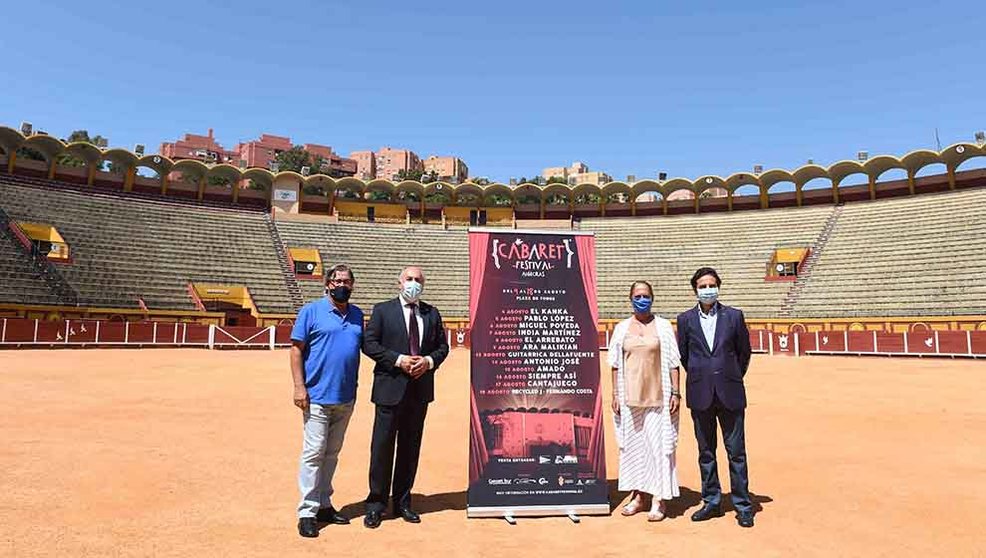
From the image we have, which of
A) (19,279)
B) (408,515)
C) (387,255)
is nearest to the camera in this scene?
(408,515)

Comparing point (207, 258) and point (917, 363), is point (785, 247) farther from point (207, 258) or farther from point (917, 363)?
point (207, 258)

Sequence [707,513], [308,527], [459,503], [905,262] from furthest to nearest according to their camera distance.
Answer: [905,262] → [459,503] → [707,513] → [308,527]

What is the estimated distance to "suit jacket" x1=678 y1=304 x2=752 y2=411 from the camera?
439 centimetres

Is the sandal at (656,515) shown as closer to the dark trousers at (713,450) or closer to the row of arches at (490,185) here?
the dark trousers at (713,450)

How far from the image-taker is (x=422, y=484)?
17.1 feet

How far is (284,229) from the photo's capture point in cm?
3553

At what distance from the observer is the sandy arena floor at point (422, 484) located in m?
3.72

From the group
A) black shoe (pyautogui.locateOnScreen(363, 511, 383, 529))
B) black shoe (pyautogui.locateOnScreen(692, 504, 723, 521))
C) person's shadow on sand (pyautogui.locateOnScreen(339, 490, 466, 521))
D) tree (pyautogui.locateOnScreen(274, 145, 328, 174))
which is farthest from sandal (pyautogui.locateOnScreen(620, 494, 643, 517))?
tree (pyautogui.locateOnScreen(274, 145, 328, 174))

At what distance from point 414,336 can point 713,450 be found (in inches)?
97.7

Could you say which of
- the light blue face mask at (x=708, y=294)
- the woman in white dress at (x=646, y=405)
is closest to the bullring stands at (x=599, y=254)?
the light blue face mask at (x=708, y=294)

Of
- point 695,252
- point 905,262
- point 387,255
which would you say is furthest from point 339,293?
point 695,252

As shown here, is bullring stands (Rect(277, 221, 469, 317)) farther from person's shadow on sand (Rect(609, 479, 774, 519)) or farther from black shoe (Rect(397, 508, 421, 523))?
black shoe (Rect(397, 508, 421, 523))

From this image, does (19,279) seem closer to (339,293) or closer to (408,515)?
(339,293)

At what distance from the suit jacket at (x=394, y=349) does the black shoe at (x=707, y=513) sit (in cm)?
216
